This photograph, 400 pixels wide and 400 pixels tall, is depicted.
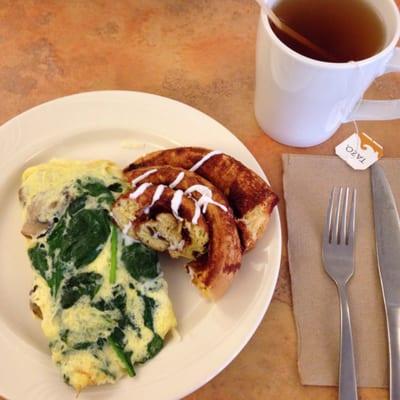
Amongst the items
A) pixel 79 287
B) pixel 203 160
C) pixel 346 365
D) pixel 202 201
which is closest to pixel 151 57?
pixel 203 160

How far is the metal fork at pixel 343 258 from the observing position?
0.85 m

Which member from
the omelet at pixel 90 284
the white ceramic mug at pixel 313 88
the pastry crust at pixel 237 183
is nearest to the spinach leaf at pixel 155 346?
the omelet at pixel 90 284

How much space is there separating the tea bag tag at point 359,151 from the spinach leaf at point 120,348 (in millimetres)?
612

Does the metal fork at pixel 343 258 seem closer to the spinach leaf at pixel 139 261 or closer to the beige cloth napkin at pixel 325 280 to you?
the beige cloth napkin at pixel 325 280

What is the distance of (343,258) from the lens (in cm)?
97

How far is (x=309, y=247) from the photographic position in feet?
3.26

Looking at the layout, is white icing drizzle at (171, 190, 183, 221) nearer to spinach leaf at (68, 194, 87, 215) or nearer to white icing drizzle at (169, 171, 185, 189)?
white icing drizzle at (169, 171, 185, 189)

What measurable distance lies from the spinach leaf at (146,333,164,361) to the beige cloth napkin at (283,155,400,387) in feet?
0.83

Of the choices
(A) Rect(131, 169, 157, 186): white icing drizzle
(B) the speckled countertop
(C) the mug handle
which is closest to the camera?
(A) Rect(131, 169, 157, 186): white icing drizzle

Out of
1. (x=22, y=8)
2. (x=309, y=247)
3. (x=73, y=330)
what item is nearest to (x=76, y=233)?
(x=73, y=330)

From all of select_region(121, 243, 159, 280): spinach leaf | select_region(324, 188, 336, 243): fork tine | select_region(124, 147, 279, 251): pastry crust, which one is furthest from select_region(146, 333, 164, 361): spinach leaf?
Result: select_region(324, 188, 336, 243): fork tine

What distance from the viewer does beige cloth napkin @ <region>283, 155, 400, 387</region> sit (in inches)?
34.9

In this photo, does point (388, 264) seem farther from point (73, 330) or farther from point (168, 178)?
point (73, 330)

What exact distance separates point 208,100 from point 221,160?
0.32 m
